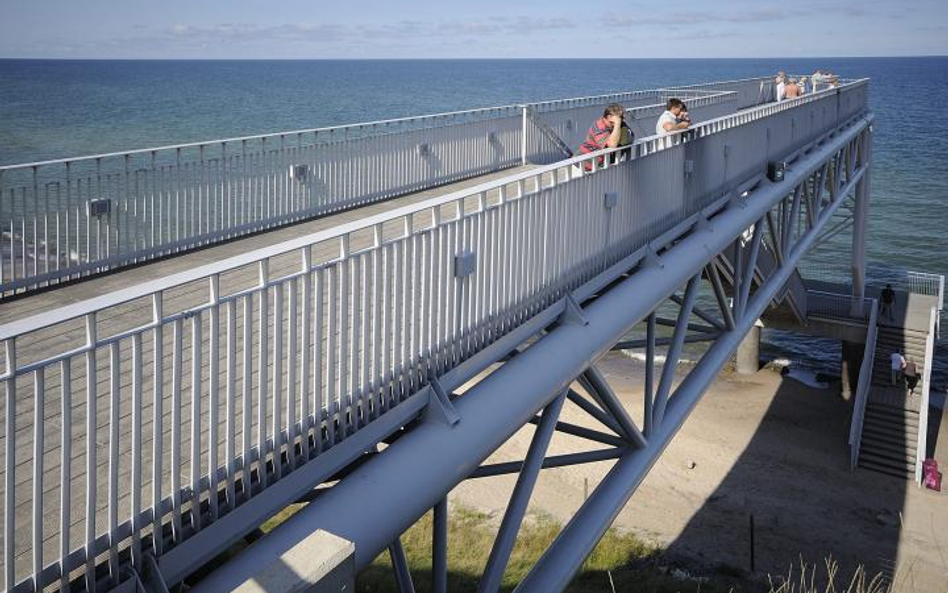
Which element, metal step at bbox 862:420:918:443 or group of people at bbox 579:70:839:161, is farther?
metal step at bbox 862:420:918:443

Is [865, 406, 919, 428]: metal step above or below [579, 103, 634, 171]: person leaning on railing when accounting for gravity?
below

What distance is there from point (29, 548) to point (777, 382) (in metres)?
36.2

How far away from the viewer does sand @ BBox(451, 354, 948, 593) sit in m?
22.3

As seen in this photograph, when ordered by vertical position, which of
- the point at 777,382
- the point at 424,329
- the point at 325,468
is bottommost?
the point at 777,382

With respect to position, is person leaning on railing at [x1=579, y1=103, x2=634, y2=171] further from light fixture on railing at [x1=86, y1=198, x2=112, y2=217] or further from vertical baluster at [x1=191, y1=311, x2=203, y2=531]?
vertical baluster at [x1=191, y1=311, x2=203, y2=531]

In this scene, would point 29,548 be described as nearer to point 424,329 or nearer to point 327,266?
point 327,266

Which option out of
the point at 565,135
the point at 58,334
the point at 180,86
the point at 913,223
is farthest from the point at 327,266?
the point at 180,86

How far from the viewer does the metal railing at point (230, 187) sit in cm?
995

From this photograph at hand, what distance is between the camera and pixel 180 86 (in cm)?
18675

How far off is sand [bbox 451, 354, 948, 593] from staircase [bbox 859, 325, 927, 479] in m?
0.63

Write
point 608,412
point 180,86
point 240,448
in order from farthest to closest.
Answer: point 180,86 < point 608,412 < point 240,448

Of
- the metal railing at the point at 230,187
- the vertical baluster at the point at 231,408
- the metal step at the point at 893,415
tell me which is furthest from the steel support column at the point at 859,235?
the vertical baluster at the point at 231,408

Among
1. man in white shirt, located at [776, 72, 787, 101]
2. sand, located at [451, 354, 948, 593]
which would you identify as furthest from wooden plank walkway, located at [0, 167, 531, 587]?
man in white shirt, located at [776, 72, 787, 101]

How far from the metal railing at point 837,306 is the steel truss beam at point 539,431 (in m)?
20.8
